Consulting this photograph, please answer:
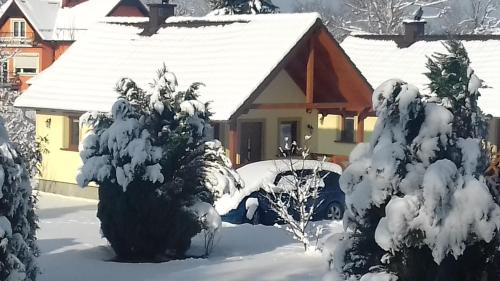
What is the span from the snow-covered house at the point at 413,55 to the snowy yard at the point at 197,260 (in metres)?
11.7

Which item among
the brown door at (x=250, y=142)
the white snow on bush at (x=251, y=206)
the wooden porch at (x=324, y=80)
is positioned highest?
the wooden porch at (x=324, y=80)

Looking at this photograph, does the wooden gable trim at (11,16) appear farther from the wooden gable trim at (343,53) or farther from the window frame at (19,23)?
the wooden gable trim at (343,53)

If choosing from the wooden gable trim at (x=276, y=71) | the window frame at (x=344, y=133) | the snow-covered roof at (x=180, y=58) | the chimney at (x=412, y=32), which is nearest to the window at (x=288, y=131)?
the snow-covered roof at (x=180, y=58)

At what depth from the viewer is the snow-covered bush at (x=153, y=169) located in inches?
618

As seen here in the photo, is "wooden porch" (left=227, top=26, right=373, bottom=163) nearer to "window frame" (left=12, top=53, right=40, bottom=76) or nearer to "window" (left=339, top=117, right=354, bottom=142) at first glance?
"window" (left=339, top=117, right=354, bottom=142)

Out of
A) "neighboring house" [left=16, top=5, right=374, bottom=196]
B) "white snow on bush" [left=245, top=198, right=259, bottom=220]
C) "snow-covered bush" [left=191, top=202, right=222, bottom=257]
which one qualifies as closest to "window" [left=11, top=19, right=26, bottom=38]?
"neighboring house" [left=16, top=5, right=374, bottom=196]

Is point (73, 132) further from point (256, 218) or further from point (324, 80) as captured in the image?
point (256, 218)

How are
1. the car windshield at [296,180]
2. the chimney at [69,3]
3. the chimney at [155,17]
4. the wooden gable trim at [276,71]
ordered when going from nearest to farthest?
1. the car windshield at [296,180]
2. the wooden gable trim at [276,71]
3. the chimney at [155,17]
4. the chimney at [69,3]

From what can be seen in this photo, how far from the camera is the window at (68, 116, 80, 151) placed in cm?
2742

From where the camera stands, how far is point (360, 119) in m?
26.5

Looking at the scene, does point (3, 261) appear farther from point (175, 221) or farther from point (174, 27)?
point (174, 27)

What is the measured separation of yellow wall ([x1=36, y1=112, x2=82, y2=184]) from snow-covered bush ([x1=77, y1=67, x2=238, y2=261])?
10825mm

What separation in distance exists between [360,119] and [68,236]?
1056 centimetres

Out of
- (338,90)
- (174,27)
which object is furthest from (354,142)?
(174,27)
